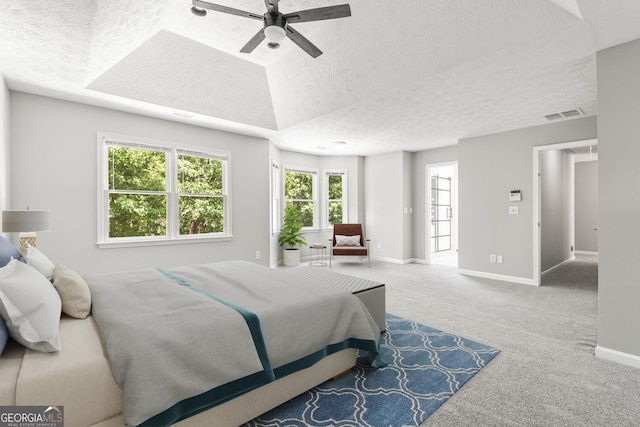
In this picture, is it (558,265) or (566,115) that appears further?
(558,265)

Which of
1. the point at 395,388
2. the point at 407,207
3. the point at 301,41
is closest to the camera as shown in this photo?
the point at 395,388

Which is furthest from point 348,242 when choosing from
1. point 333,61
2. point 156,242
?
point 333,61

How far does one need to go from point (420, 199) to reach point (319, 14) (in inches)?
220

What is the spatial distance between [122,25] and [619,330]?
5022 mm

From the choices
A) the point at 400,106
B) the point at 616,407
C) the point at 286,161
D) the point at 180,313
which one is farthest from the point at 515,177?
the point at 180,313

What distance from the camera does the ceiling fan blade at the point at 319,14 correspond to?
2.13 m

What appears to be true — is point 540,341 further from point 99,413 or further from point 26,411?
point 26,411

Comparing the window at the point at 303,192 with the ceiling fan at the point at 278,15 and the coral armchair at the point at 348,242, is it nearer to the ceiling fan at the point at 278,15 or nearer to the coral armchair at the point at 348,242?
the coral armchair at the point at 348,242

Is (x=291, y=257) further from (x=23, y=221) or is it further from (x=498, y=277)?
(x=23, y=221)

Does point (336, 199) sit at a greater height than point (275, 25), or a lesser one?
lesser

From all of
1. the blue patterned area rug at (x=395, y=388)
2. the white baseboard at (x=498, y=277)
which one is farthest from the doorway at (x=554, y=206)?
the blue patterned area rug at (x=395, y=388)

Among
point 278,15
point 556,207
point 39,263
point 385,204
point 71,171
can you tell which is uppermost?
point 278,15

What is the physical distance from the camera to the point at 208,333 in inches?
62.0

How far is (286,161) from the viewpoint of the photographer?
23.1ft
